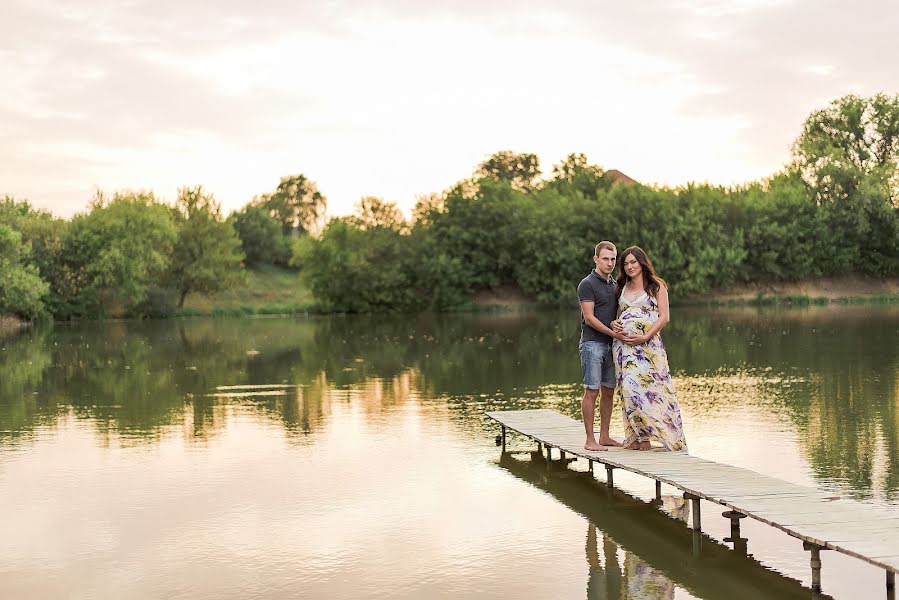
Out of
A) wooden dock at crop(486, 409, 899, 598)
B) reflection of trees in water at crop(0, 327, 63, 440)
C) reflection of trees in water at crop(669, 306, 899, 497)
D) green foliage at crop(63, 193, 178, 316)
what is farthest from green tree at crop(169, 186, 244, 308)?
wooden dock at crop(486, 409, 899, 598)

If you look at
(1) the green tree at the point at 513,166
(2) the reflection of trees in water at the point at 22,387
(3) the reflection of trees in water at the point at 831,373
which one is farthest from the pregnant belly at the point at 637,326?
(1) the green tree at the point at 513,166

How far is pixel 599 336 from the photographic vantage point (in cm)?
1152

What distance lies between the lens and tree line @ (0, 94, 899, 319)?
220ft

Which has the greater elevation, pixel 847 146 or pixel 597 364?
pixel 847 146

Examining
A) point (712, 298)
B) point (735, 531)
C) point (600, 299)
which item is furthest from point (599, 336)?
point (712, 298)

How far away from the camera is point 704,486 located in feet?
29.9

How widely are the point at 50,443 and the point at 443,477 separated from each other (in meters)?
6.30

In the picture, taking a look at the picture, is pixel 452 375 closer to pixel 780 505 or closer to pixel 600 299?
pixel 600 299

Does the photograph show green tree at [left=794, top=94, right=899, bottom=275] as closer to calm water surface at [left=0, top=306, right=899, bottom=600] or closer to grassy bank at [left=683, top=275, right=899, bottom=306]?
grassy bank at [left=683, top=275, right=899, bottom=306]

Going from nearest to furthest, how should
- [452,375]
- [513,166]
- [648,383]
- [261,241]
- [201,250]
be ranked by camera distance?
[648,383], [452,375], [201,250], [261,241], [513,166]

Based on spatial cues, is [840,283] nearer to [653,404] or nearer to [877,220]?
[877,220]

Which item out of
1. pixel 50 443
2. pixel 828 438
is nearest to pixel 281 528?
pixel 50 443

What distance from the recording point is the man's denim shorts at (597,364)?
11.5 meters

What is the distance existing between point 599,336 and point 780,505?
11.6 feet
